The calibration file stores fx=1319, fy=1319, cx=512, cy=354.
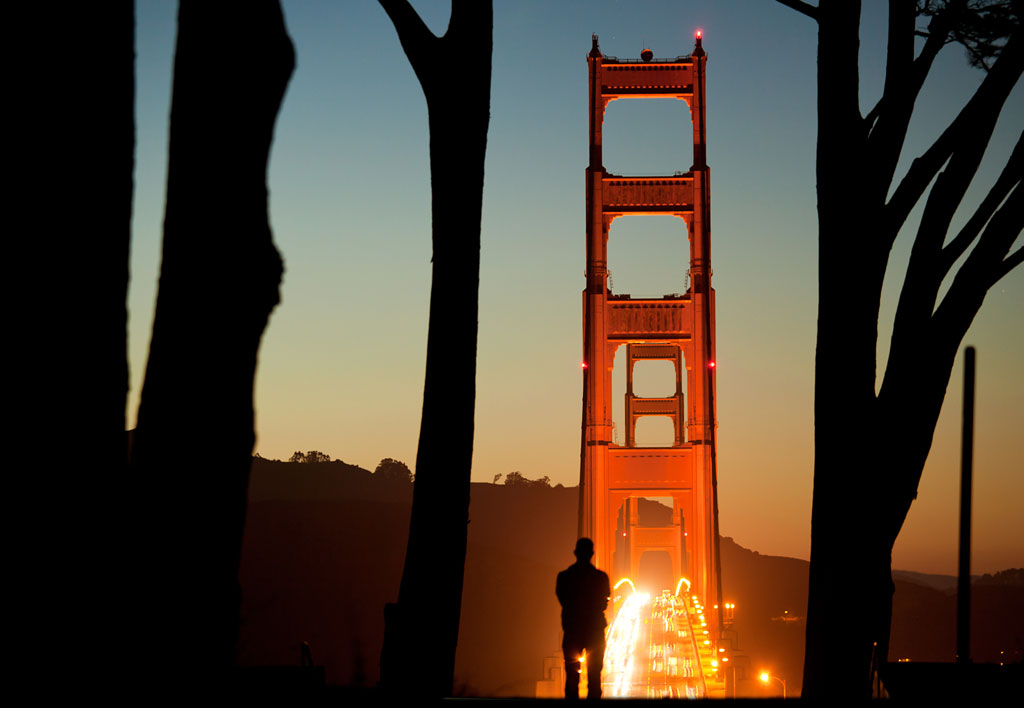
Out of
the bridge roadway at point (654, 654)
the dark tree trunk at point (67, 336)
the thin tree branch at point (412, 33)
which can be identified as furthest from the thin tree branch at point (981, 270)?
the bridge roadway at point (654, 654)

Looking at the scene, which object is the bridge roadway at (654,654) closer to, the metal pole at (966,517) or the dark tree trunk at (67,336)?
the metal pole at (966,517)

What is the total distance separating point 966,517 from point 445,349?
718cm

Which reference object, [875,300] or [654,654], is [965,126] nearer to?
[875,300]


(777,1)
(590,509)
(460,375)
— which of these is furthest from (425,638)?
(590,509)

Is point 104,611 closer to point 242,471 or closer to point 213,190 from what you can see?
point 242,471

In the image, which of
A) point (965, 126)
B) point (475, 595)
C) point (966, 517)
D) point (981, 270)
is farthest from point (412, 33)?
point (475, 595)

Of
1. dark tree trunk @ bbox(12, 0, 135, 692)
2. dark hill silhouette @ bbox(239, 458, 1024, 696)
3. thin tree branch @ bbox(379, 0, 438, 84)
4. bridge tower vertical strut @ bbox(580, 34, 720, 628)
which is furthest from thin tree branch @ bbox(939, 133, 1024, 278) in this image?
→ dark hill silhouette @ bbox(239, 458, 1024, 696)

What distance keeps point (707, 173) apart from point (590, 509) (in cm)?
1163

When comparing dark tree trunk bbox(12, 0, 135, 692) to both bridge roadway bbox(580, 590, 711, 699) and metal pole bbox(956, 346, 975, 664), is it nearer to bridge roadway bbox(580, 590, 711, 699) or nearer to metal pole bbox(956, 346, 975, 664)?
metal pole bbox(956, 346, 975, 664)

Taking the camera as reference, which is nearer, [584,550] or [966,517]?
[584,550]

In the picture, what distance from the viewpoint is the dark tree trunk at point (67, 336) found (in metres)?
4.05

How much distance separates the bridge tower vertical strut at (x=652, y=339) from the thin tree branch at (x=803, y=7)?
28.8 metres

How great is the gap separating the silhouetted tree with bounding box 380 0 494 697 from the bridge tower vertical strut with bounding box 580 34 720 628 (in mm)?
29718

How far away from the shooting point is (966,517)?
13.2 meters
